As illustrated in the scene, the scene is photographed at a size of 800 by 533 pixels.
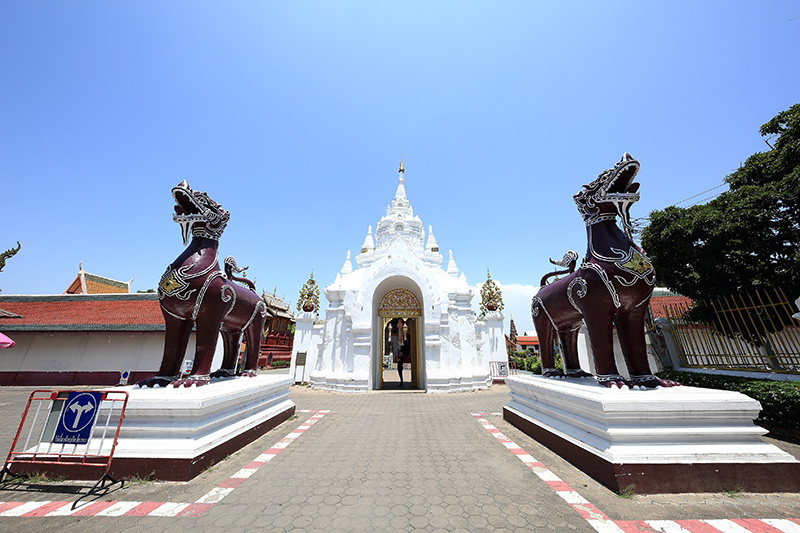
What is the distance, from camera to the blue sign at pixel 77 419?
3672 millimetres

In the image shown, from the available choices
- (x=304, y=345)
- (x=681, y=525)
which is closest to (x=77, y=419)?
(x=681, y=525)

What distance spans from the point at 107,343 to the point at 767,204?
24071 millimetres

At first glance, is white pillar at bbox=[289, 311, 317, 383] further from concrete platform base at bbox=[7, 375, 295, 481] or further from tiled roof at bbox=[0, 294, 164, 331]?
concrete platform base at bbox=[7, 375, 295, 481]

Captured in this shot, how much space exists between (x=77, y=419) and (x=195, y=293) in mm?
1910

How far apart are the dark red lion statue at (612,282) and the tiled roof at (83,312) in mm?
16533

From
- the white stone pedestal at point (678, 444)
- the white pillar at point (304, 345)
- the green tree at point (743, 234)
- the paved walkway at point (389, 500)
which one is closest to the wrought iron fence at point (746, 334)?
the green tree at point (743, 234)

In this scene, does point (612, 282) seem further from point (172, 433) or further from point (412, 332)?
point (412, 332)

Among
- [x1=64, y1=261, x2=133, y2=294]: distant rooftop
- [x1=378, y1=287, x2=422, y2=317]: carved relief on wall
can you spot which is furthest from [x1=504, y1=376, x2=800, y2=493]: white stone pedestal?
[x1=64, y1=261, x2=133, y2=294]: distant rooftop

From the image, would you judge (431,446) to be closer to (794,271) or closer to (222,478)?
(222,478)

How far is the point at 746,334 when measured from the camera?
7.20 m

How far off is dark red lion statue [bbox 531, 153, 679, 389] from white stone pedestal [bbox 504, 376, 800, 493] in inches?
21.1

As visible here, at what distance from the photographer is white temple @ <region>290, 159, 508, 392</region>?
41.6 ft

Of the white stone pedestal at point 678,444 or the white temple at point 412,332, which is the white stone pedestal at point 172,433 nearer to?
the white stone pedestal at point 678,444

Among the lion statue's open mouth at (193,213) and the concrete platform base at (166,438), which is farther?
the lion statue's open mouth at (193,213)
